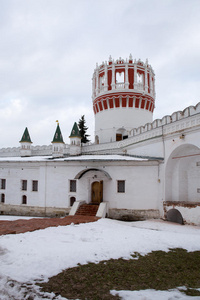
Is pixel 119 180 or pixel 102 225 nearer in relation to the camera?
pixel 102 225

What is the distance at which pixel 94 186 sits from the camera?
62.7ft

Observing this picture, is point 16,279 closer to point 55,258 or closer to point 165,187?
point 55,258

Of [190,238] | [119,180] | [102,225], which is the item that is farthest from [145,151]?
[190,238]

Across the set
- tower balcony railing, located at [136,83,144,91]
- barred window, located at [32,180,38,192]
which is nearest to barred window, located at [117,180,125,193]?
barred window, located at [32,180,38,192]

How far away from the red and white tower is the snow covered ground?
1547 centimetres

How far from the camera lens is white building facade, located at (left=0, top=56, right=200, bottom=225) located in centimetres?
1570

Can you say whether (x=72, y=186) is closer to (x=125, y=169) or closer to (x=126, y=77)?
(x=125, y=169)

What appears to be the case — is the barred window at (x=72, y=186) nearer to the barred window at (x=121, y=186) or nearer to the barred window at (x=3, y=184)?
the barred window at (x=121, y=186)

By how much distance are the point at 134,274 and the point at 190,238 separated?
505 cm

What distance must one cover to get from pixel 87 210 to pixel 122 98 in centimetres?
1422

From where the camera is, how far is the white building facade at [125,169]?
1570 cm

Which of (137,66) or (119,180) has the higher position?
(137,66)

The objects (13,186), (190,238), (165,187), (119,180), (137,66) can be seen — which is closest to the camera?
(190,238)

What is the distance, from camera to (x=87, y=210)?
56.6 feet
